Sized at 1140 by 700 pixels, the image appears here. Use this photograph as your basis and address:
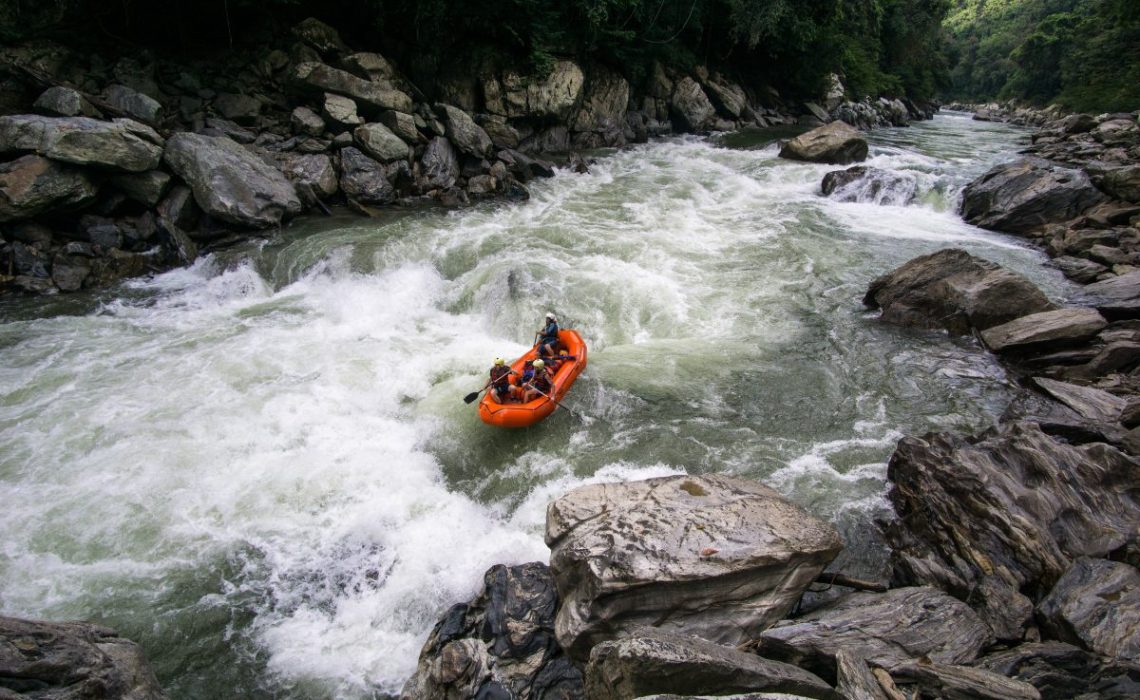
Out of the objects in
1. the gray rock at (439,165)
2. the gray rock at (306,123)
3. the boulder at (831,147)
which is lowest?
the gray rock at (439,165)

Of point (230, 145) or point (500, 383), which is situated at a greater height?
point (230, 145)

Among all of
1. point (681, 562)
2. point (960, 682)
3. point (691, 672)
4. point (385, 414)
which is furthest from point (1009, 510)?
point (385, 414)

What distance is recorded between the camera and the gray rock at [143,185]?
9945 mm

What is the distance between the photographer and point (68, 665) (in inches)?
125

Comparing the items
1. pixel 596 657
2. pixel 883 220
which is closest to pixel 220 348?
pixel 596 657

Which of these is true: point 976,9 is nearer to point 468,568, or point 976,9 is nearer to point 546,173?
point 546,173

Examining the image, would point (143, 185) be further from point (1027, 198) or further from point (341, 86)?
point (1027, 198)

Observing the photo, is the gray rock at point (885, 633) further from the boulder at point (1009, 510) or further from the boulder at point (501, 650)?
the boulder at point (501, 650)

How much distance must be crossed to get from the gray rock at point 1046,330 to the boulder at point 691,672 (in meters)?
6.95

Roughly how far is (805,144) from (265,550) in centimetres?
1906

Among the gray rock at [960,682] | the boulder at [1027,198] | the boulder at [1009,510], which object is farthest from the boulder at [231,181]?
the boulder at [1027,198]

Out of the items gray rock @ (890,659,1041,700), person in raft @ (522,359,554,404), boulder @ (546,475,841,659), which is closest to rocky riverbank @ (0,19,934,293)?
person in raft @ (522,359,554,404)

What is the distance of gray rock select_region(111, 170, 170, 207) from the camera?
32.6 ft

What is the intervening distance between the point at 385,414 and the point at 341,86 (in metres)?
10.1
